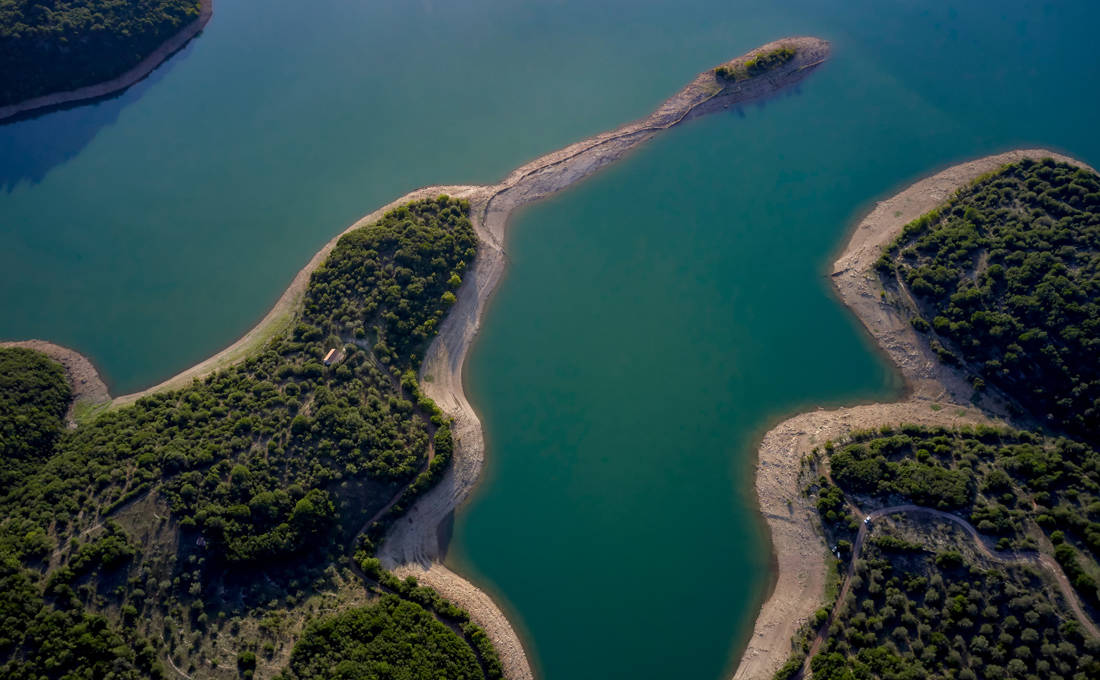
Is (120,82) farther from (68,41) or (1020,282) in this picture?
(1020,282)

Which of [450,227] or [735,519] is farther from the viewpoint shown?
[450,227]

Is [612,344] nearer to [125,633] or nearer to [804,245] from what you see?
[804,245]

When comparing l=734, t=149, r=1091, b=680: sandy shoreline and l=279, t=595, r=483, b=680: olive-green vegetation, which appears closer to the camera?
l=279, t=595, r=483, b=680: olive-green vegetation

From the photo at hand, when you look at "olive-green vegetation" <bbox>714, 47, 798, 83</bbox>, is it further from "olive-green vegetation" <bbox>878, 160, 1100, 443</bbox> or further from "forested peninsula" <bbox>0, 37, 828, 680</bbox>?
"forested peninsula" <bbox>0, 37, 828, 680</bbox>

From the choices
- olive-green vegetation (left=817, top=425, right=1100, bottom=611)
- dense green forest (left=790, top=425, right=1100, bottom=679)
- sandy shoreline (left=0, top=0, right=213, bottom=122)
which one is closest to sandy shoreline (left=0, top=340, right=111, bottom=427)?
sandy shoreline (left=0, top=0, right=213, bottom=122)

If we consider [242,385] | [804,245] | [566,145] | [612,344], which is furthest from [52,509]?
[804,245]

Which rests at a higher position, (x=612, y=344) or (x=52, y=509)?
(x=52, y=509)

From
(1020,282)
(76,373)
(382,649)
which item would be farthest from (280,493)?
(1020,282)
